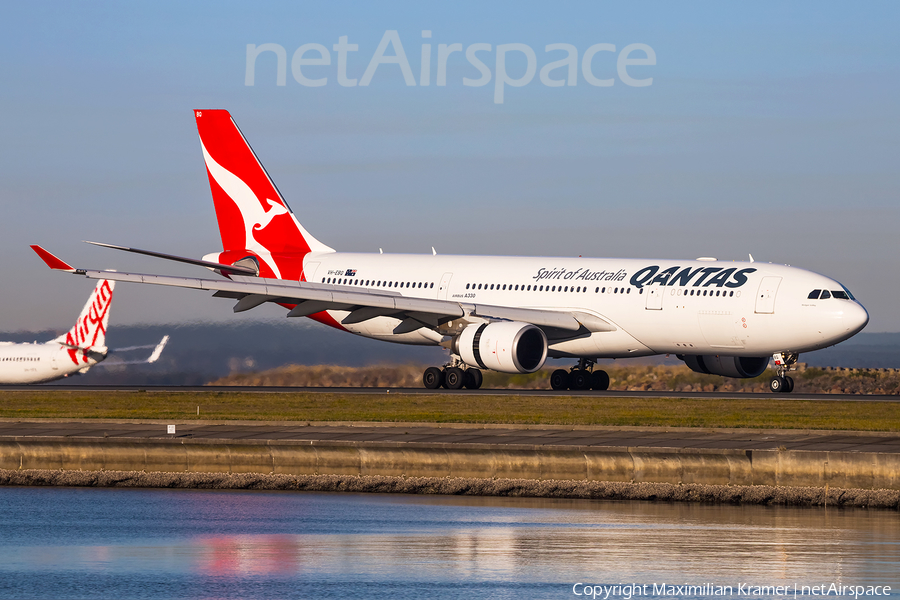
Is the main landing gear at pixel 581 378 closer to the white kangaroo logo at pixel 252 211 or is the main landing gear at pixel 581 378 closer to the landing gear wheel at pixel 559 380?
the landing gear wheel at pixel 559 380

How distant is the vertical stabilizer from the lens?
51000 millimetres

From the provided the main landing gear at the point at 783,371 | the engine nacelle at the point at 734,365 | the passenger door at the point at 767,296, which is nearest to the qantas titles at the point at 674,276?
the passenger door at the point at 767,296

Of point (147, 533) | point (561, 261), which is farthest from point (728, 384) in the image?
point (147, 533)

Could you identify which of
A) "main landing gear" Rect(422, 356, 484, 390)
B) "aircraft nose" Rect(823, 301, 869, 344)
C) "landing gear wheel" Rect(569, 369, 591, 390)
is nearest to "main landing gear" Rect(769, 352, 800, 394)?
"aircraft nose" Rect(823, 301, 869, 344)

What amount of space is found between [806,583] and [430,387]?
2622cm

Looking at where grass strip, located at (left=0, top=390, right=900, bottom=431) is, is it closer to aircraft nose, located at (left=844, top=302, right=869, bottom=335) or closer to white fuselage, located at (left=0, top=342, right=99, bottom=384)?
aircraft nose, located at (left=844, top=302, right=869, bottom=335)

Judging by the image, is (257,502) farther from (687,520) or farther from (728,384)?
(728,384)

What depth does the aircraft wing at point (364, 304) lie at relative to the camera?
3606cm

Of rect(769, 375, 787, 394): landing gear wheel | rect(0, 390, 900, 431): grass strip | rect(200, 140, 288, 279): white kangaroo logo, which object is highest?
rect(200, 140, 288, 279): white kangaroo logo

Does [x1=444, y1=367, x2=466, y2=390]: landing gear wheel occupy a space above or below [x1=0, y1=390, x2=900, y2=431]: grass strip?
above

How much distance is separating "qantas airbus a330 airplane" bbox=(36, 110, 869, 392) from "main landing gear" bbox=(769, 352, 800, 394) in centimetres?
4

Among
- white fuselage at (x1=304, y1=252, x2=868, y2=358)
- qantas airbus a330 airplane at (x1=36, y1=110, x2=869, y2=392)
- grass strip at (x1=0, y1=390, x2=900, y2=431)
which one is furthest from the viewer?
qantas airbus a330 airplane at (x1=36, y1=110, x2=869, y2=392)

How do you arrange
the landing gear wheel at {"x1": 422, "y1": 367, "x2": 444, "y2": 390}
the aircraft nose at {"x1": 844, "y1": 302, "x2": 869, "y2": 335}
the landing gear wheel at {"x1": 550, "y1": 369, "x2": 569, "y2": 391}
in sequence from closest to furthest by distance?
the aircraft nose at {"x1": 844, "y1": 302, "x2": 869, "y2": 335} → the landing gear wheel at {"x1": 422, "y1": 367, "x2": 444, "y2": 390} → the landing gear wheel at {"x1": 550, "y1": 369, "x2": 569, "y2": 391}

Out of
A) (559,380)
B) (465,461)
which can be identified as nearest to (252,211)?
(559,380)
